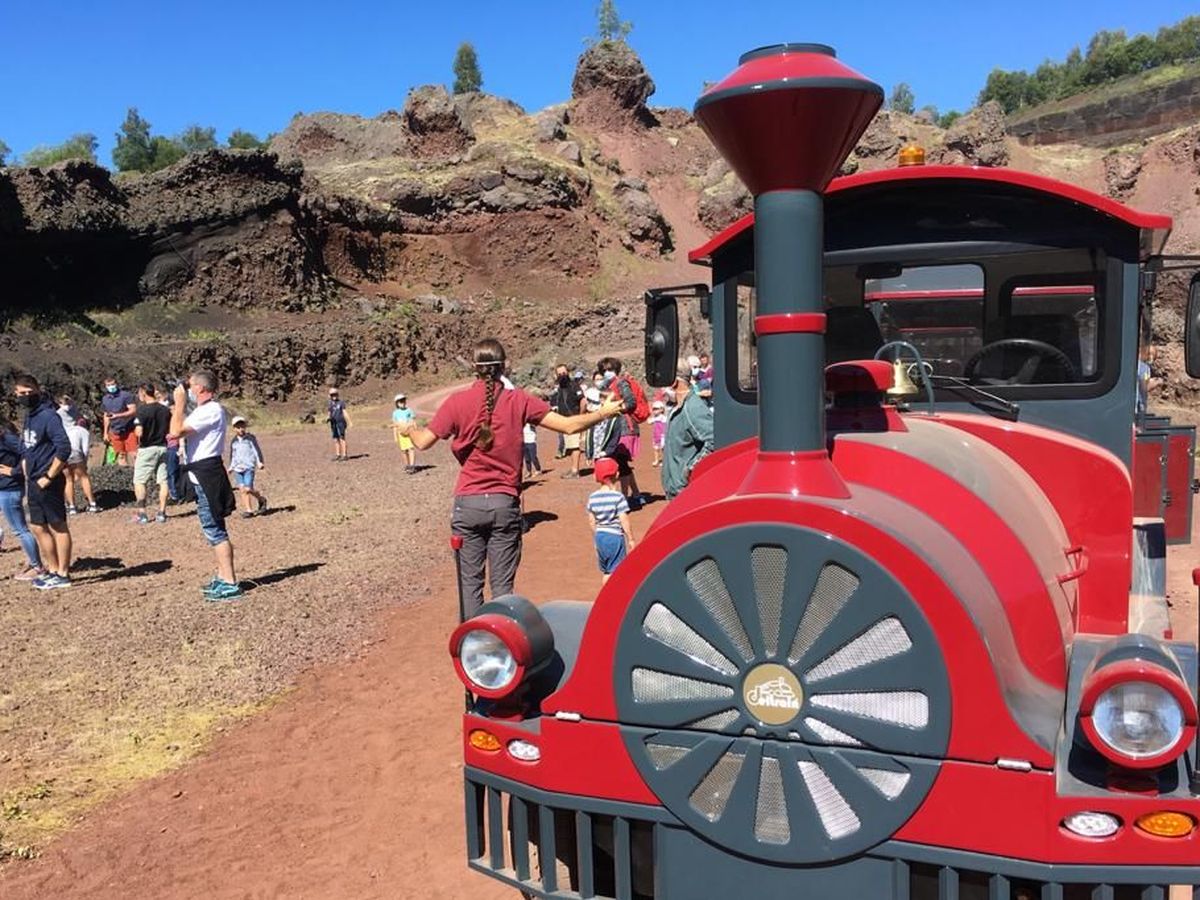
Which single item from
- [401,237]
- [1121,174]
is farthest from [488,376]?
[1121,174]

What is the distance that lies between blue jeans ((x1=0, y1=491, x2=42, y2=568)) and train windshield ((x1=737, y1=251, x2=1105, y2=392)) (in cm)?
734

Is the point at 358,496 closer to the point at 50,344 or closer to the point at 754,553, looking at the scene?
the point at 754,553

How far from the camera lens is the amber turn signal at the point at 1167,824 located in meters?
2.01

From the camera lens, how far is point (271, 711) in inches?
230

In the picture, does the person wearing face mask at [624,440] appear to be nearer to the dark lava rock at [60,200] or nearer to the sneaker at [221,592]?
the sneaker at [221,592]

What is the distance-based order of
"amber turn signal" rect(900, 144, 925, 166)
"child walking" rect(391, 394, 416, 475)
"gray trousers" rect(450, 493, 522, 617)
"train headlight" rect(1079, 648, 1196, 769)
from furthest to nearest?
"child walking" rect(391, 394, 416, 475) → "gray trousers" rect(450, 493, 522, 617) → "amber turn signal" rect(900, 144, 925, 166) → "train headlight" rect(1079, 648, 1196, 769)

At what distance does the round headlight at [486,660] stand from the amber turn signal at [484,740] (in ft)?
0.58

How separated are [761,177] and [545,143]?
183 ft

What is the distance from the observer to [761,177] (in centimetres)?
236

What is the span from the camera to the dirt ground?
4074 mm

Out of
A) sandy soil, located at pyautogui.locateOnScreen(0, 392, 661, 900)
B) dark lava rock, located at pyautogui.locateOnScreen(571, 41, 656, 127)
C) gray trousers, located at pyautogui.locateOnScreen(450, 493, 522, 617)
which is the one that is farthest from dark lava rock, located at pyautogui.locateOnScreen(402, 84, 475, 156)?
gray trousers, located at pyautogui.locateOnScreen(450, 493, 522, 617)

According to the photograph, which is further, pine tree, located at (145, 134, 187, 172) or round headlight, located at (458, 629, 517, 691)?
pine tree, located at (145, 134, 187, 172)

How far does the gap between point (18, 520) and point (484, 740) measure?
25.5 ft

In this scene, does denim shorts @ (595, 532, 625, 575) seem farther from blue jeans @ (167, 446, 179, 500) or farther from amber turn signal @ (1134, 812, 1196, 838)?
blue jeans @ (167, 446, 179, 500)
